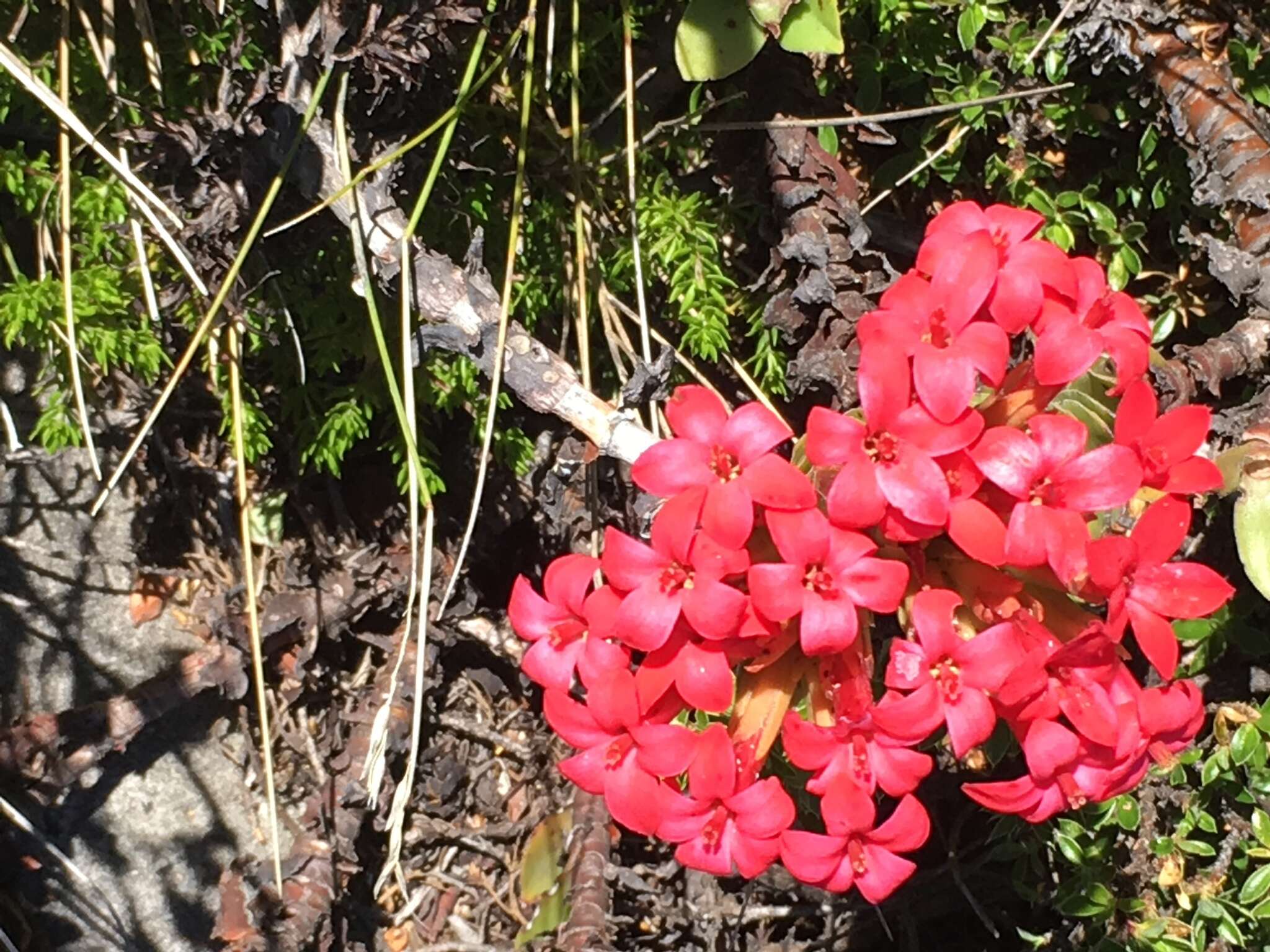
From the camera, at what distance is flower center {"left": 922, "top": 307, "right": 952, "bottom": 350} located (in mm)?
1378

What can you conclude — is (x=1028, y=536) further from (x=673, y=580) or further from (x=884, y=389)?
(x=673, y=580)

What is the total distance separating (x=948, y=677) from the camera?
1.29 metres

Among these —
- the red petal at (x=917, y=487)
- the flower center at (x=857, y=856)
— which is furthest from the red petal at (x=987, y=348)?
the flower center at (x=857, y=856)

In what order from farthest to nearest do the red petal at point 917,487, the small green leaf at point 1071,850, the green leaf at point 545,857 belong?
1. the green leaf at point 545,857
2. the small green leaf at point 1071,850
3. the red petal at point 917,487

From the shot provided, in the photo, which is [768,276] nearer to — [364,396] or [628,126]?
[628,126]

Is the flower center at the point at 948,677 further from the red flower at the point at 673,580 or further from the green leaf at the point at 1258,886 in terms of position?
the green leaf at the point at 1258,886

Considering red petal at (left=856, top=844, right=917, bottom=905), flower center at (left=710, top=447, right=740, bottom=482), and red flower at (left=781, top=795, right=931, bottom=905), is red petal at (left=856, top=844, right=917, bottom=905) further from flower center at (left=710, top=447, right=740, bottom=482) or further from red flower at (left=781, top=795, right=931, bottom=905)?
flower center at (left=710, top=447, right=740, bottom=482)

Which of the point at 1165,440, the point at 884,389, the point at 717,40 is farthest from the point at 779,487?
the point at 717,40

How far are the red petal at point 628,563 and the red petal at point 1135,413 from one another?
21.1 inches

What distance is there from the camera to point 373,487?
243 cm

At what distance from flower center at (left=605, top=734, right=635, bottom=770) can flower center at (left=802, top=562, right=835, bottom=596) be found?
30 centimetres

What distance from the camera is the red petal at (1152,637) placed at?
4.36 feet

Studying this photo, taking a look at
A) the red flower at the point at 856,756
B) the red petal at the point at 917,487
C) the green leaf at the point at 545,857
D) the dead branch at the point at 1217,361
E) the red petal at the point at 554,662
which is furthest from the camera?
the green leaf at the point at 545,857

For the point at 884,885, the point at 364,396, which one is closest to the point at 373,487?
the point at 364,396
